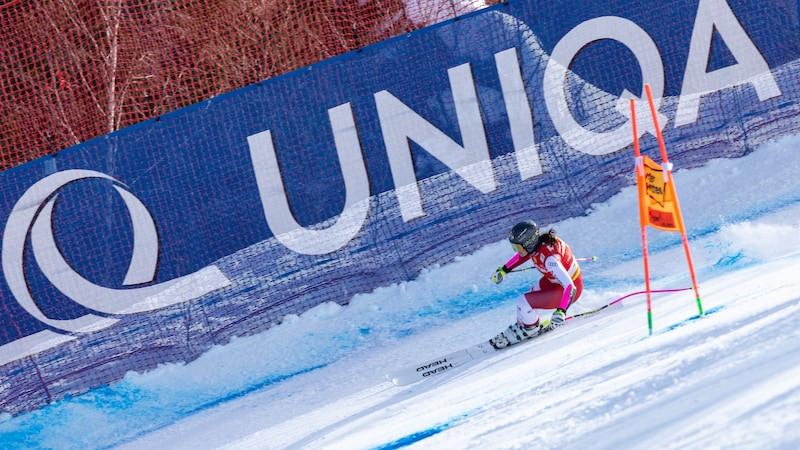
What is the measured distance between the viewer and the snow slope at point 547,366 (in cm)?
427

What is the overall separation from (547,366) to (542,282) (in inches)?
48.2

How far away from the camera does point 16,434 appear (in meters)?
7.65

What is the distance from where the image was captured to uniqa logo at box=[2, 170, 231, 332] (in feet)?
26.0

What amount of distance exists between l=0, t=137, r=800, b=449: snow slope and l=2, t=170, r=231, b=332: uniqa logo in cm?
64

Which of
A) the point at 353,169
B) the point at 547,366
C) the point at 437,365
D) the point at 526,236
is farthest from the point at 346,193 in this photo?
the point at 547,366

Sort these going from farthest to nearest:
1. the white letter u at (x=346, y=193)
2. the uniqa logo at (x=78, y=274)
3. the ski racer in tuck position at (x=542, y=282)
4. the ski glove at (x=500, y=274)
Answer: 1. the white letter u at (x=346, y=193)
2. the uniqa logo at (x=78, y=274)
3. the ski glove at (x=500, y=274)
4. the ski racer in tuck position at (x=542, y=282)

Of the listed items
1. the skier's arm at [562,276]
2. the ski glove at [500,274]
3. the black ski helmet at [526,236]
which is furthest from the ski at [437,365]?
the black ski helmet at [526,236]

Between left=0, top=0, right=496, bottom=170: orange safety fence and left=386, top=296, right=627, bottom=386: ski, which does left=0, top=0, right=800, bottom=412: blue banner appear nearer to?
left=0, top=0, right=496, bottom=170: orange safety fence

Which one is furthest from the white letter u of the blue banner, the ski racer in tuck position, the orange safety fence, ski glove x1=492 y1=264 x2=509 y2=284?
the ski racer in tuck position

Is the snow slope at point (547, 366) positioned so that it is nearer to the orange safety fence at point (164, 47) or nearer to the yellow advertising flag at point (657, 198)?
the yellow advertising flag at point (657, 198)

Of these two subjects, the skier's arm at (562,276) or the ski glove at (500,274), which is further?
the ski glove at (500,274)

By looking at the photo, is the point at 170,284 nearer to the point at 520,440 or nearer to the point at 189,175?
the point at 189,175

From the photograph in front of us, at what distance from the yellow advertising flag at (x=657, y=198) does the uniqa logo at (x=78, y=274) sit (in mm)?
4086

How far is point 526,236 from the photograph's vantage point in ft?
21.3
